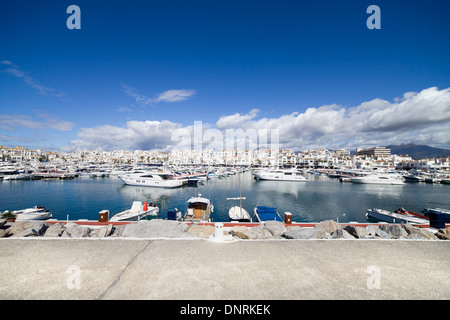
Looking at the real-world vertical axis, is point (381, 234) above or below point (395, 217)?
above

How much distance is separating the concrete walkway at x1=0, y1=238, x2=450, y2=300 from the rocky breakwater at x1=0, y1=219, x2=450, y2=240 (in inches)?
39.4

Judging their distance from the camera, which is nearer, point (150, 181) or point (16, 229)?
point (16, 229)

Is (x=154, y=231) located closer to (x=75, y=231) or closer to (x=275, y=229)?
(x=75, y=231)

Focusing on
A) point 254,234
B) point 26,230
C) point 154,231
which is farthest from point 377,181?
point 26,230

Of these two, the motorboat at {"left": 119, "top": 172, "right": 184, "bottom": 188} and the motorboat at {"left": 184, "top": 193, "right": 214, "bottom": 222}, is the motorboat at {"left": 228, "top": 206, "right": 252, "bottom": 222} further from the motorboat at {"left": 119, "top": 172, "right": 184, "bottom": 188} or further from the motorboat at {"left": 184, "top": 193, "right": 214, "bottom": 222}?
the motorboat at {"left": 119, "top": 172, "right": 184, "bottom": 188}

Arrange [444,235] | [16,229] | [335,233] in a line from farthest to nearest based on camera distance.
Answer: [16,229], [335,233], [444,235]

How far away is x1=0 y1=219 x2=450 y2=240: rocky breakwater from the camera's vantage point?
6215 mm

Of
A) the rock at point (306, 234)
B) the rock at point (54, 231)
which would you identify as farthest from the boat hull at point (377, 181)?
the rock at point (54, 231)

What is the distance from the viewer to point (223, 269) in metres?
3.83

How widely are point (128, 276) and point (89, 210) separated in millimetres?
21136

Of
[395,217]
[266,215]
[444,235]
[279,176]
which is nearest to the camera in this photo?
[444,235]

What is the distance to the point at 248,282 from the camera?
343 cm

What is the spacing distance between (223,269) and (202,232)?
361 centimetres

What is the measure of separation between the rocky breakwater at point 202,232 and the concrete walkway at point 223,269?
100cm
